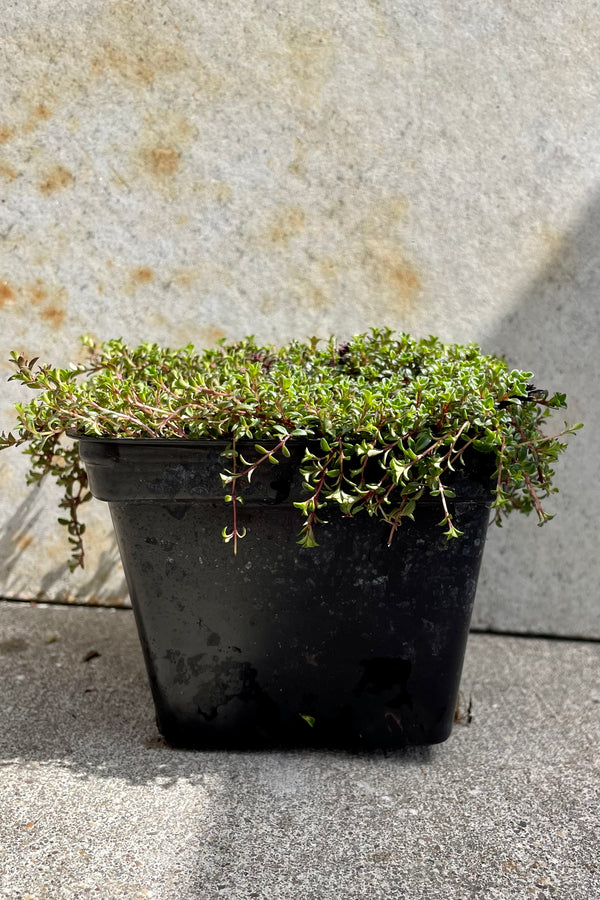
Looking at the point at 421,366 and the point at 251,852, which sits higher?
the point at 421,366

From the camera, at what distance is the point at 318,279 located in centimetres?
231

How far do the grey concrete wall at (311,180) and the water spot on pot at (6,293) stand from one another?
1 cm

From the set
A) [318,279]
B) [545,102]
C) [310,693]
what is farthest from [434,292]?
[310,693]

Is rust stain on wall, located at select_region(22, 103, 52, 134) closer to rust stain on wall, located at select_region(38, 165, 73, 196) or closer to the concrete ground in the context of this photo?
rust stain on wall, located at select_region(38, 165, 73, 196)

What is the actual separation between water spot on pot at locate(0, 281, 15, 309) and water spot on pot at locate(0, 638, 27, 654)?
94 centimetres

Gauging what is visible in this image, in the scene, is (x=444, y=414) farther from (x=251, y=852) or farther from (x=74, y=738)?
(x=74, y=738)

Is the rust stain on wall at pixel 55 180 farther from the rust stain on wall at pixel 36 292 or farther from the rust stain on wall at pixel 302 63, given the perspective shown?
the rust stain on wall at pixel 302 63

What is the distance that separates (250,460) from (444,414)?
35 cm

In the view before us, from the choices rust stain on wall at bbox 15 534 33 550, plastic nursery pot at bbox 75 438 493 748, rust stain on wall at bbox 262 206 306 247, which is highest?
rust stain on wall at bbox 262 206 306 247

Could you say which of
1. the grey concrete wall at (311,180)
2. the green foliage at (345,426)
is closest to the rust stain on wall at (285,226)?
the grey concrete wall at (311,180)

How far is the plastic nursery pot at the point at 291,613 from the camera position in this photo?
1514 mm

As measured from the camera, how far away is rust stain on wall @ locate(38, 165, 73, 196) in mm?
2275

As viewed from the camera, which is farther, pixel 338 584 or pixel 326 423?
pixel 338 584

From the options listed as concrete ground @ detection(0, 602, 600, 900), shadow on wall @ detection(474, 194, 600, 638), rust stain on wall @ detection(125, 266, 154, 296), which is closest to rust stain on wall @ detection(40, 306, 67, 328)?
rust stain on wall @ detection(125, 266, 154, 296)
